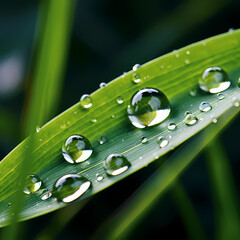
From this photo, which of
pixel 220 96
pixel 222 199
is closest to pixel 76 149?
pixel 220 96

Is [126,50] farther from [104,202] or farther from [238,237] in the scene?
[238,237]

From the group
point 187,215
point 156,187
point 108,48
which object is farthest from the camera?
point 108,48

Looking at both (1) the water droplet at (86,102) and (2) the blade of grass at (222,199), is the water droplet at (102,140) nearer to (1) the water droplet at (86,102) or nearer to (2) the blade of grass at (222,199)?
(1) the water droplet at (86,102)

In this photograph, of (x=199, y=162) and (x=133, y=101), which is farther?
(x=199, y=162)

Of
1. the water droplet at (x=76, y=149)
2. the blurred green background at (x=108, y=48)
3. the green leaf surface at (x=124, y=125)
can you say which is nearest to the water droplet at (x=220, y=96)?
the green leaf surface at (x=124, y=125)

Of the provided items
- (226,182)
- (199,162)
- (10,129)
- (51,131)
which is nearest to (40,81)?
(51,131)

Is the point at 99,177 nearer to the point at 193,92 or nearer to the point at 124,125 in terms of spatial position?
the point at 124,125
